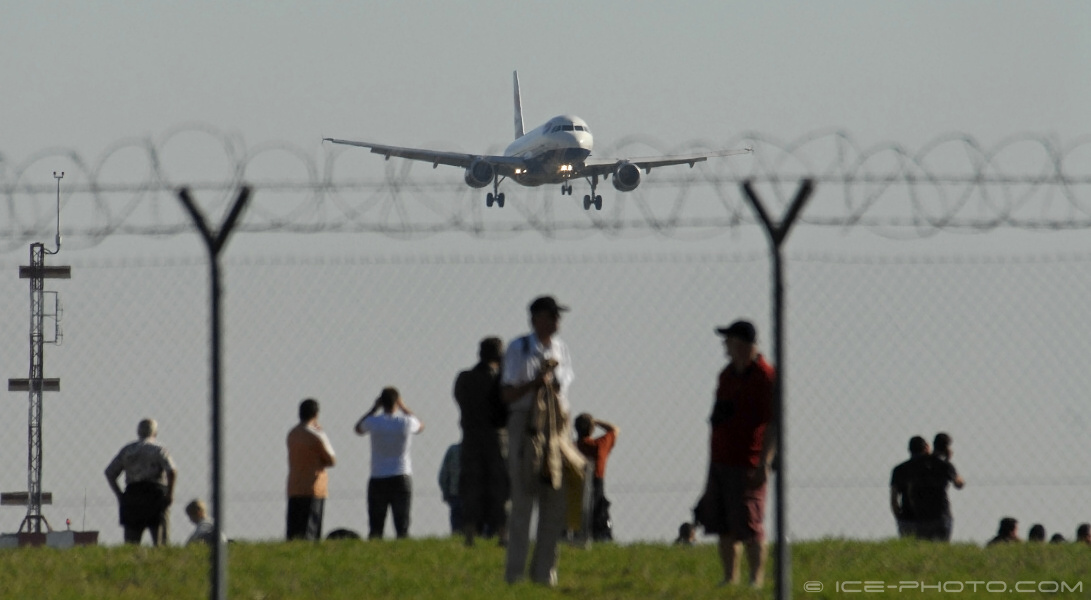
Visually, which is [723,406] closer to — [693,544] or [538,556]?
[538,556]

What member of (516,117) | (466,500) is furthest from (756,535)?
(516,117)

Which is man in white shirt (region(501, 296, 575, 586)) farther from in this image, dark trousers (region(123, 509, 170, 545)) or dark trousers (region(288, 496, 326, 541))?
dark trousers (region(123, 509, 170, 545))

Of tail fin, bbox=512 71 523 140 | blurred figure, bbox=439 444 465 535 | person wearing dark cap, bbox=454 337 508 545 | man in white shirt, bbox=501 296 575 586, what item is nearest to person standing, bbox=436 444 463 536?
blurred figure, bbox=439 444 465 535

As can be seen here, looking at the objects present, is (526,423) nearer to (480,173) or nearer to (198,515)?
(198,515)

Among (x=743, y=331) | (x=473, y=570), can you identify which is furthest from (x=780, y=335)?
(x=473, y=570)

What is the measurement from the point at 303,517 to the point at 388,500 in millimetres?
581

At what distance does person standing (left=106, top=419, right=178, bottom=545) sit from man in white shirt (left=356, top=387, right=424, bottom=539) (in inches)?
52.3

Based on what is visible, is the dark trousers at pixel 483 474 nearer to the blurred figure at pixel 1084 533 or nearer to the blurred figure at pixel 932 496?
the blurred figure at pixel 932 496

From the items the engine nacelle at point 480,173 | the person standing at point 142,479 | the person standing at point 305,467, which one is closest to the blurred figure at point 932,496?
the person standing at point 305,467

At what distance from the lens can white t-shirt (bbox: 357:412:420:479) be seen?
11141 mm

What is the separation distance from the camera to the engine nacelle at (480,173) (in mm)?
41500

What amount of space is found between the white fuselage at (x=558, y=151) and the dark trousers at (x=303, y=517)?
3244 cm

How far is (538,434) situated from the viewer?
309 inches

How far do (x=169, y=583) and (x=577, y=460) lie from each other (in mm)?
2062
